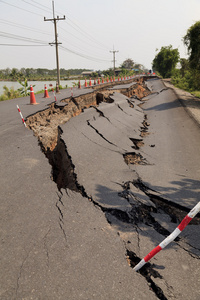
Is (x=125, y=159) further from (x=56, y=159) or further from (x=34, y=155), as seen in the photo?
(x=34, y=155)

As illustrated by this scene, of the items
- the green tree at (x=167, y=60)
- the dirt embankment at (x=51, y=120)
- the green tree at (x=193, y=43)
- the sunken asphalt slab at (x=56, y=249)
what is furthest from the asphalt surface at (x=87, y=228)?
the green tree at (x=167, y=60)

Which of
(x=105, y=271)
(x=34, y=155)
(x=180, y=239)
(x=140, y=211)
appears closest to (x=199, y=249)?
(x=180, y=239)

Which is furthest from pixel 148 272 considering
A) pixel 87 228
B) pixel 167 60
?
pixel 167 60

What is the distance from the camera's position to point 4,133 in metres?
6.14

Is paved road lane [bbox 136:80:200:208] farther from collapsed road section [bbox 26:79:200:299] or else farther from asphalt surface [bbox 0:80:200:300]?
collapsed road section [bbox 26:79:200:299]

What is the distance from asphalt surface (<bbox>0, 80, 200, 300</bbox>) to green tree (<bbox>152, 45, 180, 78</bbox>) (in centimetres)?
5755

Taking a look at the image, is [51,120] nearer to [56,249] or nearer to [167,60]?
[56,249]

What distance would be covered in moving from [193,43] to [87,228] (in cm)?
1550

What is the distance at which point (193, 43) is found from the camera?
14.1m

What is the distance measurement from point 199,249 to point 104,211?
1312 mm

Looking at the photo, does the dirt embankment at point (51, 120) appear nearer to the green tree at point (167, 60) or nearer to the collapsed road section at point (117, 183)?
the collapsed road section at point (117, 183)

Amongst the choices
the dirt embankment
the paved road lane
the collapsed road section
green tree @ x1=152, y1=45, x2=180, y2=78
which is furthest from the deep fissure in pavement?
green tree @ x1=152, y1=45, x2=180, y2=78

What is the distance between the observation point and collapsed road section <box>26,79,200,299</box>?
2.38 m

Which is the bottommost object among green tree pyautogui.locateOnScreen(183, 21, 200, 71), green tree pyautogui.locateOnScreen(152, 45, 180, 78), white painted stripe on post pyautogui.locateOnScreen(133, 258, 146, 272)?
white painted stripe on post pyautogui.locateOnScreen(133, 258, 146, 272)
